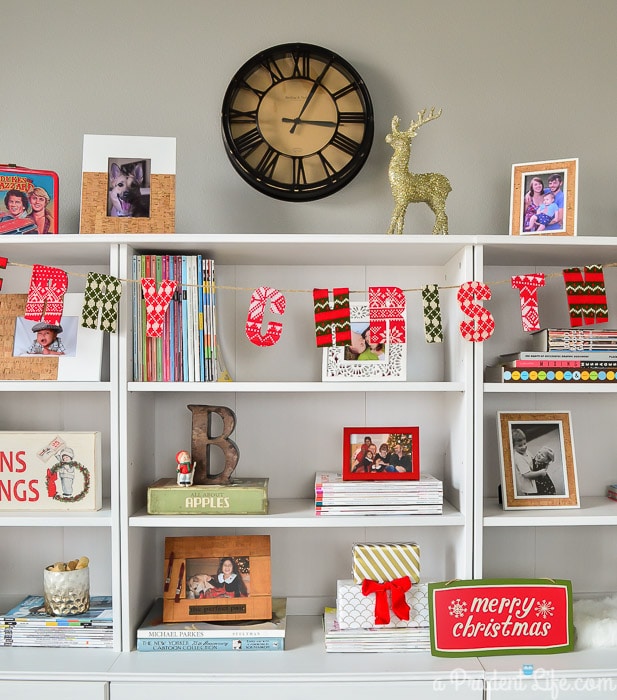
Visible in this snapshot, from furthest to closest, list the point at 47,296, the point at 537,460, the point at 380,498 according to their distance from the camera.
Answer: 1. the point at 537,460
2. the point at 380,498
3. the point at 47,296

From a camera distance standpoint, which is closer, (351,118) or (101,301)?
(101,301)

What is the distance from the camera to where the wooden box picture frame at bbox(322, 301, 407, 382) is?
5.98 ft

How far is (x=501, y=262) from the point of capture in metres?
1.94

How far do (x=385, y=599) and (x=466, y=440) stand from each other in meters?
0.43

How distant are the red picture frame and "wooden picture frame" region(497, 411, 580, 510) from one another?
0.81ft

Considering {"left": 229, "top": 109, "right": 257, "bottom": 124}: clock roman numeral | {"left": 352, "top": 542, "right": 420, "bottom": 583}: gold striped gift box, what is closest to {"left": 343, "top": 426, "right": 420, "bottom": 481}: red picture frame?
{"left": 352, "top": 542, "right": 420, "bottom": 583}: gold striped gift box

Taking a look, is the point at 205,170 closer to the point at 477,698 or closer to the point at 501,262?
the point at 501,262

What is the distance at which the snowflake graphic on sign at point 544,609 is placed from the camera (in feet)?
5.52

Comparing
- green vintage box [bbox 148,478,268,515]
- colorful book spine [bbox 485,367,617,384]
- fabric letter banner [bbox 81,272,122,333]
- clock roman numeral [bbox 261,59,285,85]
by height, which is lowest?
green vintage box [bbox 148,478,268,515]

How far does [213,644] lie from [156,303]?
82cm

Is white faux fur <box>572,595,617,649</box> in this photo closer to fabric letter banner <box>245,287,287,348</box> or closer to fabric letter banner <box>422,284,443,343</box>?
fabric letter banner <box>422,284,443,343</box>

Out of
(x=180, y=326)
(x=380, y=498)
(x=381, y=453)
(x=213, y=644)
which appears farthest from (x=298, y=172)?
(x=213, y=644)

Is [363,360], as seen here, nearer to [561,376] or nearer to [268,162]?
[561,376]

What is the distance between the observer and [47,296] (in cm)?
165
